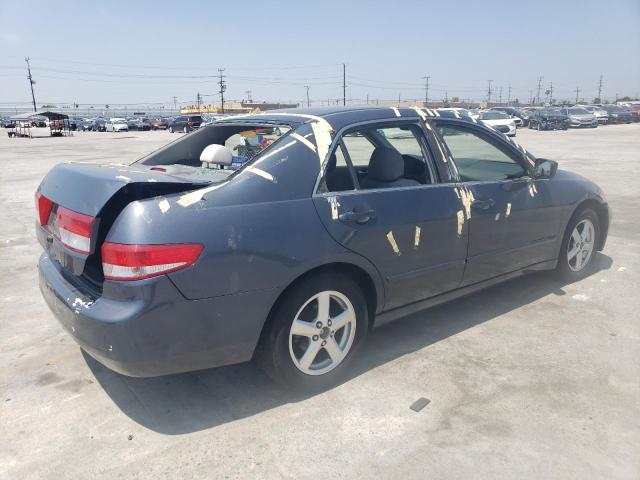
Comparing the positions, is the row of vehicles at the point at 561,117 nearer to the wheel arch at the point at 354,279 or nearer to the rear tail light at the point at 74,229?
the wheel arch at the point at 354,279

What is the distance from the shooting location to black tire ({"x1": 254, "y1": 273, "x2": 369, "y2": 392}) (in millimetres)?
2707

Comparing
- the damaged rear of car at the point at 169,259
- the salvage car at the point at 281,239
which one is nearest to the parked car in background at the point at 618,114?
the salvage car at the point at 281,239

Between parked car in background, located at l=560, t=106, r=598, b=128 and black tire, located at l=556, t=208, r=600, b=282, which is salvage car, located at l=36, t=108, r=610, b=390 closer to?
black tire, located at l=556, t=208, r=600, b=282

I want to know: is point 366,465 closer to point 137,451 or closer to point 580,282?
point 137,451

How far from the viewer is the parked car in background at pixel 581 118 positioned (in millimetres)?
35406

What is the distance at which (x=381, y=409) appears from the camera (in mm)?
2791

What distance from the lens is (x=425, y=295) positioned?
3422mm

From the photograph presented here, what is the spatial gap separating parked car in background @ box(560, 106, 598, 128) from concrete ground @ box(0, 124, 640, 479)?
35776 millimetres

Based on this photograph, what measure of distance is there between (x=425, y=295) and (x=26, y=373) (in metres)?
2.61

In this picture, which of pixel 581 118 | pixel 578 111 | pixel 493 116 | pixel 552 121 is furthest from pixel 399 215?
pixel 578 111

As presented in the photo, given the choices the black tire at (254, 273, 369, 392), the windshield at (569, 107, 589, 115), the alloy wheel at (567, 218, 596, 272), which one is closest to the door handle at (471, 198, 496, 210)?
the black tire at (254, 273, 369, 392)

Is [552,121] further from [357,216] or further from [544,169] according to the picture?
[357,216]

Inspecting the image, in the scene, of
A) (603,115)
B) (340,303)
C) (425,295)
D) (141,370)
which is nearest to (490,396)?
(425,295)

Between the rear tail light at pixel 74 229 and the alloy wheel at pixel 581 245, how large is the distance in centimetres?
394
